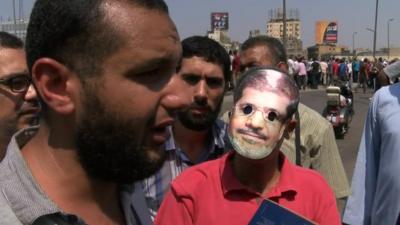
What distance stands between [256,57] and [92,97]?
89.3 inches

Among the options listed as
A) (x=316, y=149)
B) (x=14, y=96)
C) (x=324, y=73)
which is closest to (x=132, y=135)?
(x=14, y=96)

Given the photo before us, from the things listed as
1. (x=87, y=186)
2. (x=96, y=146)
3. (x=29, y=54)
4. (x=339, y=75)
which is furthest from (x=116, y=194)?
(x=339, y=75)

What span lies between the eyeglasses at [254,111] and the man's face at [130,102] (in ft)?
2.55

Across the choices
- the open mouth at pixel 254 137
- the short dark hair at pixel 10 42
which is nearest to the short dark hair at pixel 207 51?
the short dark hair at pixel 10 42

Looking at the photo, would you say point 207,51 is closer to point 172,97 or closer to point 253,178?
point 253,178

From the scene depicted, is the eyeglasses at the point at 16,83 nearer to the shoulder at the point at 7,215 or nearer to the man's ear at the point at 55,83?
the man's ear at the point at 55,83

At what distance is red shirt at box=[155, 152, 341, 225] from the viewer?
2.12m

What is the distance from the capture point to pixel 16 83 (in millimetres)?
2869

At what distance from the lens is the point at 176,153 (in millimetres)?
3127

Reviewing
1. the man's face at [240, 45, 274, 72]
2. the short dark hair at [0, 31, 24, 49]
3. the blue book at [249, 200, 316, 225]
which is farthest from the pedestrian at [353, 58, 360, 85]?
the blue book at [249, 200, 316, 225]

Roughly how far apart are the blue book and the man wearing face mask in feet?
0.69

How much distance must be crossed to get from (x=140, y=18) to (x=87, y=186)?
1.56 ft

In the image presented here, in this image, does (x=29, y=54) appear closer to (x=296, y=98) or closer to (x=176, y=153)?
(x=296, y=98)

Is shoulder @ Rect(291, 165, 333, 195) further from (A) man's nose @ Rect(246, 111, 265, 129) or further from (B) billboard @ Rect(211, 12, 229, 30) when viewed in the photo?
(B) billboard @ Rect(211, 12, 229, 30)
